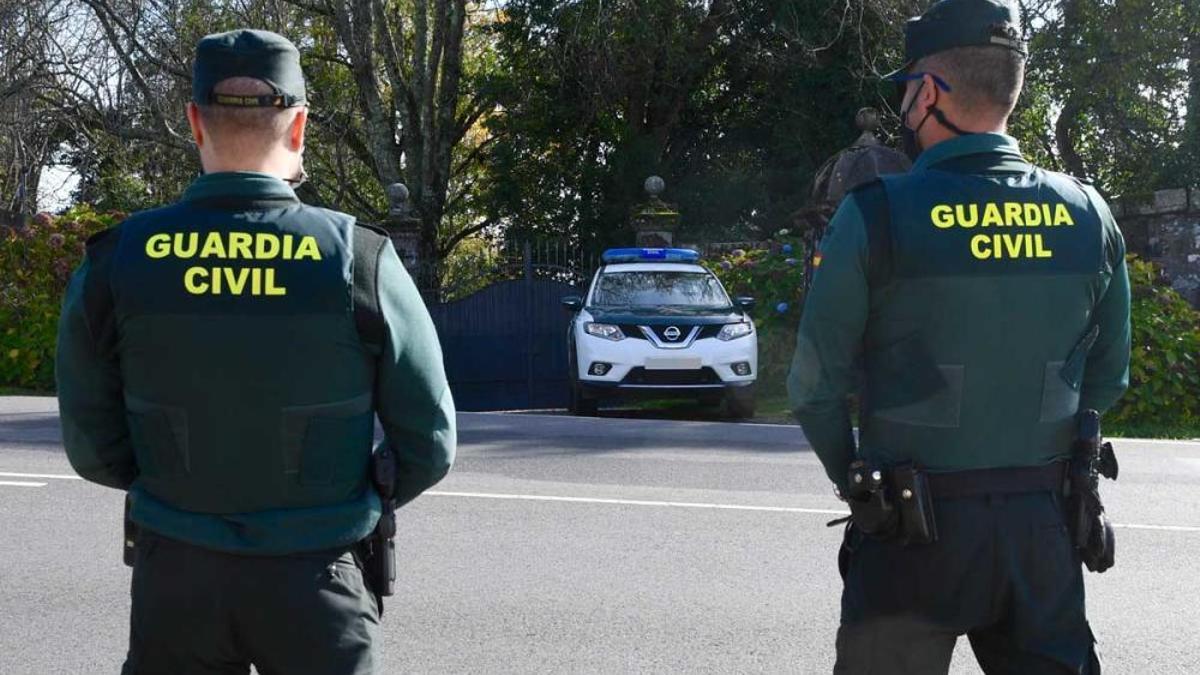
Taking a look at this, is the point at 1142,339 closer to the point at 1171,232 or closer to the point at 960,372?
the point at 1171,232

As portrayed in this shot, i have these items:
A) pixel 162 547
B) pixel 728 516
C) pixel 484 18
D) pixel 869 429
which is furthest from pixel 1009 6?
pixel 484 18

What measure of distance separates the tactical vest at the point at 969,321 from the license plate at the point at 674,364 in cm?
1050

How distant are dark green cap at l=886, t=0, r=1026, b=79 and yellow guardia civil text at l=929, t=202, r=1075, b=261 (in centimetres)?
36

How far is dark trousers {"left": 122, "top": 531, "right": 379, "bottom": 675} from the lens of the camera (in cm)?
248

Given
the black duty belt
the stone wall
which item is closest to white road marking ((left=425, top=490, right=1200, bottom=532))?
the black duty belt

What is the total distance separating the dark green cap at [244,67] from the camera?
104 inches

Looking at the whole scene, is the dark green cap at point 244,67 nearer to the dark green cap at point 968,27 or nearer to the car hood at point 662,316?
the dark green cap at point 968,27

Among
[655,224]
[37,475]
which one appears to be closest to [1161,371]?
[655,224]

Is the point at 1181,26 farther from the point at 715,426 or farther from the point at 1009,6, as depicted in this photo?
the point at 1009,6

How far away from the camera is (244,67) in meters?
2.64

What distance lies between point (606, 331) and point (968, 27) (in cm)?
1079

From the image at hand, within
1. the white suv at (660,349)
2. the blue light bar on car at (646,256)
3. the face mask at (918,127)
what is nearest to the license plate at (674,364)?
the white suv at (660,349)

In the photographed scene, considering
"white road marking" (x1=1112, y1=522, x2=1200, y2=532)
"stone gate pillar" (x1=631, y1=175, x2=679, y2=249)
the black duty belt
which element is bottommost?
"white road marking" (x1=1112, y1=522, x2=1200, y2=532)

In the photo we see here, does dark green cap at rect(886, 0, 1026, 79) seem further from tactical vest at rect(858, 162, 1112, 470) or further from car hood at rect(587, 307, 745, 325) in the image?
car hood at rect(587, 307, 745, 325)
